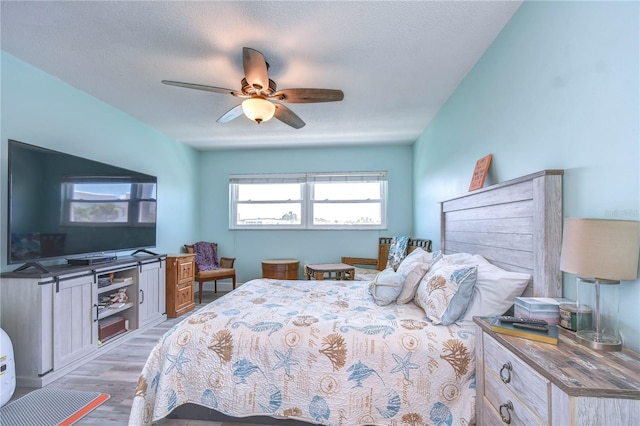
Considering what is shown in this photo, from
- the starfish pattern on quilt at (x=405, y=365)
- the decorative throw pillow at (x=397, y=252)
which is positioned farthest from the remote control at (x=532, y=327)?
the decorative throw pillow at (x=397, y=252)

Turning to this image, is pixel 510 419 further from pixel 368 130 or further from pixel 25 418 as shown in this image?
pixel 368 130

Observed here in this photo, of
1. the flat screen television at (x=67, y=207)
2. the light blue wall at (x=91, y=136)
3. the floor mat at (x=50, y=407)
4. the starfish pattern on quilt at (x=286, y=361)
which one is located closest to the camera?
the starfish pattern on quilt at (x=286, y=361)

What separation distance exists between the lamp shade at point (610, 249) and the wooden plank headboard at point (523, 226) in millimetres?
459

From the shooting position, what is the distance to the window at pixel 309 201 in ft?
17.0

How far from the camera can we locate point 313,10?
1.84m

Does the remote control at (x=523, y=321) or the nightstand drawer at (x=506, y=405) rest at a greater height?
the remote control at (x=523, y=321)

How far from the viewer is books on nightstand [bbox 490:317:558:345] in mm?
1129

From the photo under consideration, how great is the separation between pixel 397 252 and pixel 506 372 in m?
3.14

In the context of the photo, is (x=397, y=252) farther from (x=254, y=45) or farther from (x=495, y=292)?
(x=254, y=45)

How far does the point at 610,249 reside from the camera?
102 centimetres

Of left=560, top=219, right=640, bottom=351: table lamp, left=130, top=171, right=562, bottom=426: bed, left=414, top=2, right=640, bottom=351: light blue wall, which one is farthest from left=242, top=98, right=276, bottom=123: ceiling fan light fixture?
left=560, top=219, right=640, bottom=351: table lamp

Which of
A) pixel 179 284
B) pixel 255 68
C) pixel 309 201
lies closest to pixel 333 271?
pixel 309 201

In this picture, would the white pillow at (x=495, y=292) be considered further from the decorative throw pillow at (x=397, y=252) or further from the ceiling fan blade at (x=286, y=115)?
the decorative throw pillow at (x=397, y=252)

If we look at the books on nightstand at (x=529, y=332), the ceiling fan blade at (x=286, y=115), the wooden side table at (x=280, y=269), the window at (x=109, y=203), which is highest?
the ceiling fan blade at (x=286, y=115)
